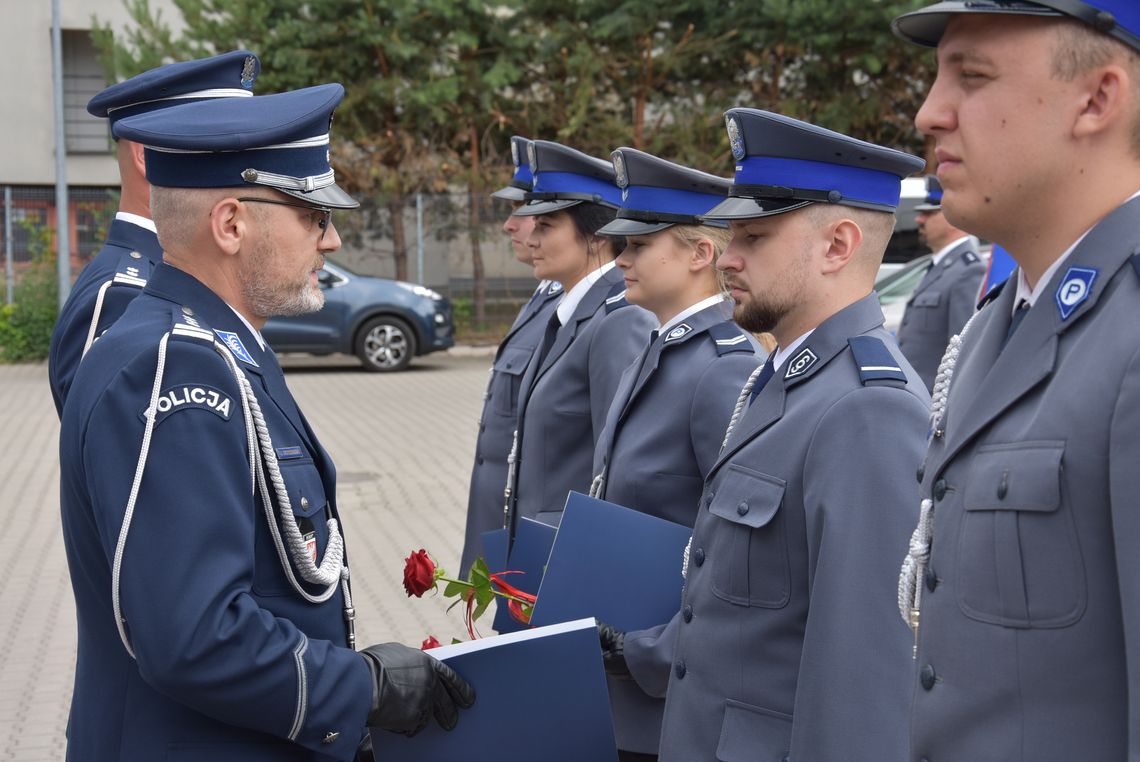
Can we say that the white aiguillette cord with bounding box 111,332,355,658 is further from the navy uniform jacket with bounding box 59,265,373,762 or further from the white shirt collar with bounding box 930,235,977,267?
the white shirt collar with bounding box 930,235,977,267

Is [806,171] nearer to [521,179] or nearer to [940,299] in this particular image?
[521,179]

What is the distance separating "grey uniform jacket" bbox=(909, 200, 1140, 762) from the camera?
1505 mm

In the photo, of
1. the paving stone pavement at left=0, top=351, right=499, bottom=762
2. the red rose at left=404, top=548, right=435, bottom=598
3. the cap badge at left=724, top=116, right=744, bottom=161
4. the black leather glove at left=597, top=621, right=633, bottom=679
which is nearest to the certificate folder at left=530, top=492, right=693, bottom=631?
the black leather glove at left=597, top=621, right=633, bottom=679

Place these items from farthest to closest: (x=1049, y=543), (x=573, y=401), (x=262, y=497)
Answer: (x=573, y=401)
(x=262, y=497)
(x=1049, y=543)

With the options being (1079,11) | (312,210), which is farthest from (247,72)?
(1079,11)

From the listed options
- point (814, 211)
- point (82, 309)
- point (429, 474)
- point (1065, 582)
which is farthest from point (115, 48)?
point (1065, 582)

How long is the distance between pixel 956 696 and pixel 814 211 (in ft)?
3.94

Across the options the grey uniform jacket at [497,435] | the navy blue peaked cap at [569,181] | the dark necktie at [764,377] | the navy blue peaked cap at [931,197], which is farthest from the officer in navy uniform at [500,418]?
the navy blue peaked cap at [931,197]

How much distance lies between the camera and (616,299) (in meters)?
4.20

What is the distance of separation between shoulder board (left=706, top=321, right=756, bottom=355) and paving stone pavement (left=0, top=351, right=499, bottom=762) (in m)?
2.97

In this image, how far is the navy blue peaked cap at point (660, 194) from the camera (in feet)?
11.9

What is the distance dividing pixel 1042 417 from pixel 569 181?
3129 millimetres

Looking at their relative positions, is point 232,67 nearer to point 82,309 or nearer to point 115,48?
point 82,309

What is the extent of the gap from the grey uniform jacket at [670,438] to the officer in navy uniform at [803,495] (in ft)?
1.25
